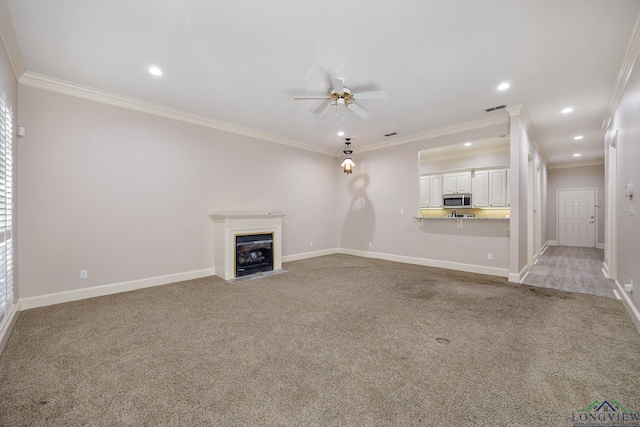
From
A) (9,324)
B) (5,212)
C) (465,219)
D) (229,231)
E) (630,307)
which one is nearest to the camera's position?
(5,212)

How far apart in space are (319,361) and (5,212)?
125 inches

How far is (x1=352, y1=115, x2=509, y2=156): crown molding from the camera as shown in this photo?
4.75 metres

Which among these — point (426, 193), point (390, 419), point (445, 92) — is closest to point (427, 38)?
point (445, 92)

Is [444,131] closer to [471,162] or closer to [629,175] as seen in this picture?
[471,162]

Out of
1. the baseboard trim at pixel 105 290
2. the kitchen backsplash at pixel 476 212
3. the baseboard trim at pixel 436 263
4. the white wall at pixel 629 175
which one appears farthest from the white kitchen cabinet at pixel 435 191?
the baseboard trim at pixel 105 290

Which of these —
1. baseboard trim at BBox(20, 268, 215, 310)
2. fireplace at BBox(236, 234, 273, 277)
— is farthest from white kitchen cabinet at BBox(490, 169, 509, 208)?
baseboard trim at BBox(20, 268, 215, 310)

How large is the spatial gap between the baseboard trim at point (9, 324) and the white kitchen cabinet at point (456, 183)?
827 centimetres

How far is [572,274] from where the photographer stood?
16.4 ft

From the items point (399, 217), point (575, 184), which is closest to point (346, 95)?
point (399, 217)

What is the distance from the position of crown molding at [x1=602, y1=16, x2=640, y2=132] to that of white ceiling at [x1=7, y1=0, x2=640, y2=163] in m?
0.06

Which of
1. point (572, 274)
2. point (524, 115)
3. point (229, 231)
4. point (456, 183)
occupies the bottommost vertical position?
point (572, 274)

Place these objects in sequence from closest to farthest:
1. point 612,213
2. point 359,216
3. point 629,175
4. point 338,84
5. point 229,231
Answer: point 629,175, point 338,84, point 612,213, point 229,231, point 359,216

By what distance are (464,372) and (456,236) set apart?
3.86m

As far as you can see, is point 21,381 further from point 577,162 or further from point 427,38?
point 577,162
